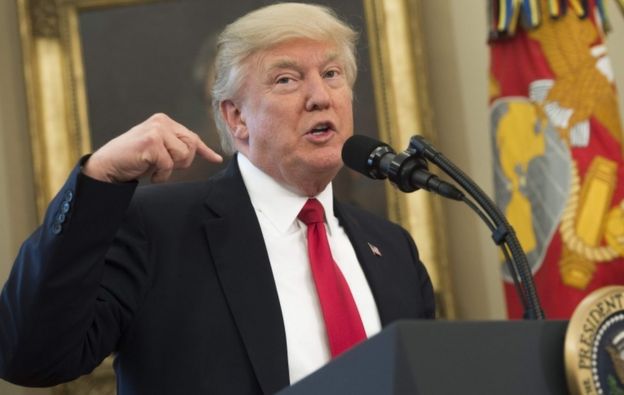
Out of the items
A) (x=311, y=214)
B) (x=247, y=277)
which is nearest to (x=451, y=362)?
(x=247, y=277)

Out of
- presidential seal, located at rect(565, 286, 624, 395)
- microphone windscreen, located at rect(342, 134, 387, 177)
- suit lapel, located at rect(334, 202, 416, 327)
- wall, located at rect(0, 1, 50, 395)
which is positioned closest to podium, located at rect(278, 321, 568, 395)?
presidential seal, located at rect(565, 286, 624, 395)

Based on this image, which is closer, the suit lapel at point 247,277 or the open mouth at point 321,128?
the suit lapel at point 247,277

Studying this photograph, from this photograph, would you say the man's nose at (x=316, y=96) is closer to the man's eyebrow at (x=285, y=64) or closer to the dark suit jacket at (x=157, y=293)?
the man's eyebrow at (x=285, y=64)

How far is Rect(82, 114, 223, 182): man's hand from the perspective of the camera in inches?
88.0

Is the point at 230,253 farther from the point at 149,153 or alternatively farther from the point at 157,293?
the point at 149,153

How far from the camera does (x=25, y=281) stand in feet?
7.69

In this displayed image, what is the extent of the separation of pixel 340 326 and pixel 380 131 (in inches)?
105

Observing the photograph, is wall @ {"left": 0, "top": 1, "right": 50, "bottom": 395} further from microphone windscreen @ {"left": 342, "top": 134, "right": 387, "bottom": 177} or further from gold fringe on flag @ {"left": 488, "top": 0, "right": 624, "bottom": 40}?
microphone windscreen @ {"left": 342, "top": 134, "right": 387, "bottom": 177}

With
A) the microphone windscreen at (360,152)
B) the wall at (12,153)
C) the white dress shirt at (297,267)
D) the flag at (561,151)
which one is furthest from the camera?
the wall at (12,153)

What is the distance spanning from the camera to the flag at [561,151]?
4.70 m

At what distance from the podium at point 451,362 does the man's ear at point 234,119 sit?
4.93ft

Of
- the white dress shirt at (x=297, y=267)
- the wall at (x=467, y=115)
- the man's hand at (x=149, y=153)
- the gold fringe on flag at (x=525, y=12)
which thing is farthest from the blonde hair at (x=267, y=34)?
the wall at (x=467, y=115)

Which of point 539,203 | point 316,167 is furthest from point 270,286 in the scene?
point 539,203

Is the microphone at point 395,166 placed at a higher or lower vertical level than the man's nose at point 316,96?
lower
